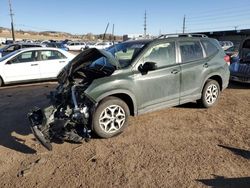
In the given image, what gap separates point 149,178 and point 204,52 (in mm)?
3931

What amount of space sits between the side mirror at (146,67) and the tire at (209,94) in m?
1.89

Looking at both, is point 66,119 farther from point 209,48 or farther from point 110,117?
point 209,48

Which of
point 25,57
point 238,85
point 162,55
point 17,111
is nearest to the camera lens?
point 162,55

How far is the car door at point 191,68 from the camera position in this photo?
20.0ft

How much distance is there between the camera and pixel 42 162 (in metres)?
4.18

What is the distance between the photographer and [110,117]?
5023mm

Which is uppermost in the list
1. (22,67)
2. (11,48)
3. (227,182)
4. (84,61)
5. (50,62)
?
(84,61)

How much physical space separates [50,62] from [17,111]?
4486 millimetres

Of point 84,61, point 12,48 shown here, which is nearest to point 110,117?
point 84,61

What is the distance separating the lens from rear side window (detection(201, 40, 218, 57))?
668 centimetres

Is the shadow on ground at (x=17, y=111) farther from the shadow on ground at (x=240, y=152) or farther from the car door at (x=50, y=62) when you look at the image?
the shadow on ground at (x=240, y=152)

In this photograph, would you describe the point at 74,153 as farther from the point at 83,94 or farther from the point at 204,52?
the point at 204,52

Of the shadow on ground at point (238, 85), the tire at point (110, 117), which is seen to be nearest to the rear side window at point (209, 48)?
the tire at point (110, 117)

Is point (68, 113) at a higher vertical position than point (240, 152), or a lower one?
higher
